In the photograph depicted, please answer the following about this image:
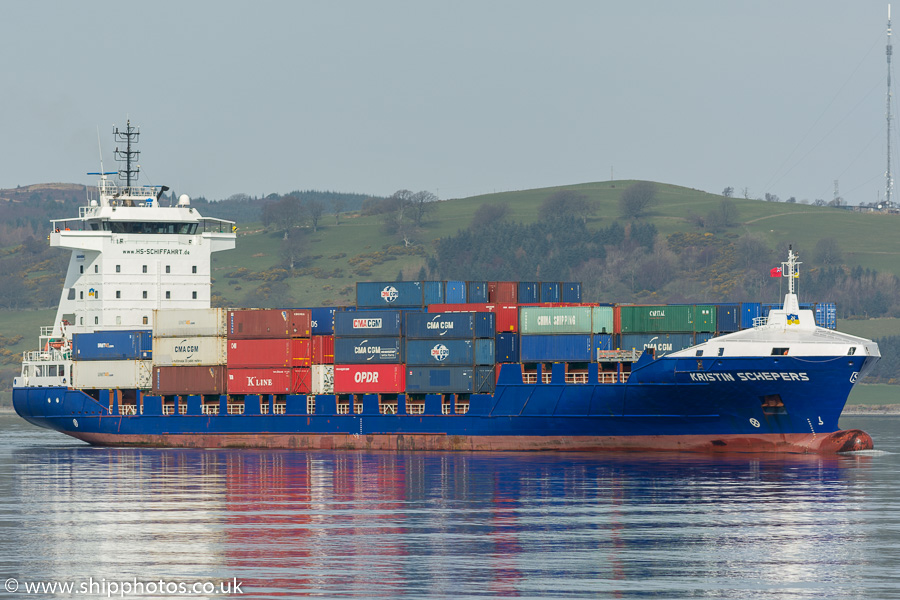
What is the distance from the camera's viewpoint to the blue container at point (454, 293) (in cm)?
6397

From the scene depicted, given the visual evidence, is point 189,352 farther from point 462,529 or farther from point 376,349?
point 462,529

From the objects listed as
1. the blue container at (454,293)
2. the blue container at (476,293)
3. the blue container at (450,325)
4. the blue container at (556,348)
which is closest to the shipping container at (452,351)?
the blue container at (450,325)

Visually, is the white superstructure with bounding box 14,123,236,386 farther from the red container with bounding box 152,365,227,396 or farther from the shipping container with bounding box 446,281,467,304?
the shipping container with bounding box 446,281,467,304

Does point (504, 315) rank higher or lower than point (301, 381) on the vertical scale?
higher

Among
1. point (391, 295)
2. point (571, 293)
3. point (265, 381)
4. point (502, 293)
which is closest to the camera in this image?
point (391, 295)

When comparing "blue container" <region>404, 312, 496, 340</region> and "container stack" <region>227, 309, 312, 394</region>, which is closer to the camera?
"blue container" <region>404, 312, 496, 340</region>

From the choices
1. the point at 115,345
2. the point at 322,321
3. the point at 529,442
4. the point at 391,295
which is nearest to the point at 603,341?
the point at 529,442

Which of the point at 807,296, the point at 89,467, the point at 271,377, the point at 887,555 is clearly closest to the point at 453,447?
the point at 271,377

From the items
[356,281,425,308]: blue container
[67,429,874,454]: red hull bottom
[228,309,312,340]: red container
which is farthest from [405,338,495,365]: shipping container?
[228,309,312,340]: red container

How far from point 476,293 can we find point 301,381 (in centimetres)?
1006

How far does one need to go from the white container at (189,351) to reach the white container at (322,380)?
5154 millimetres

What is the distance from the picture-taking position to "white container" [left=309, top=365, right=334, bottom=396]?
64.0m

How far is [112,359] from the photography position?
2724 inches

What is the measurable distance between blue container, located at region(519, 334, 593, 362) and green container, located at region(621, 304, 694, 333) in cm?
218
